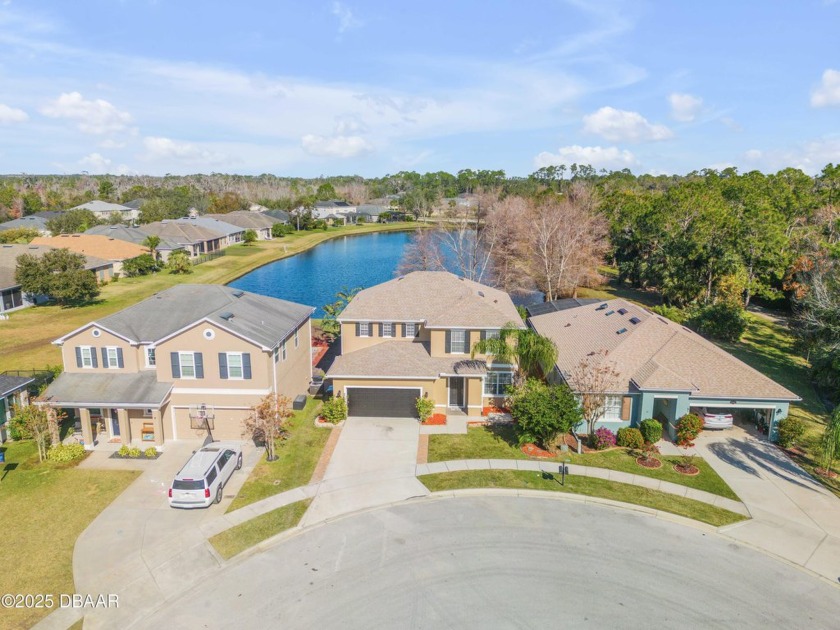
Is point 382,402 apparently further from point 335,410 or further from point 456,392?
point 456,392

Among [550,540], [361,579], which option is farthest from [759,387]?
[361,579]

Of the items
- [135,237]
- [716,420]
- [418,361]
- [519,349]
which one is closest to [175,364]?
[418,361]

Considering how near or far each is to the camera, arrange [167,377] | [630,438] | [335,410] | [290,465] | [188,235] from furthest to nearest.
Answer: [188,235], [335,410], [167,377], [630,438], [290,465]

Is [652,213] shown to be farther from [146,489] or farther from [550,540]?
[146,489]

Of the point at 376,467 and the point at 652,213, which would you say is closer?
the point at 376,467

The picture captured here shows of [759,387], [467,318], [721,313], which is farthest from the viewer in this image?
[721,313]

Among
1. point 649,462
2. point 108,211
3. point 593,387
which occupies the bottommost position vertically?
point 649,462

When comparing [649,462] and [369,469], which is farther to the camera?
[649,462]
